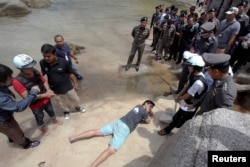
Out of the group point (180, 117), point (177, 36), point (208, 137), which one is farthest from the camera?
point (177, 36)

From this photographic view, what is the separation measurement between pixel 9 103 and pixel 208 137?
2.83 meters

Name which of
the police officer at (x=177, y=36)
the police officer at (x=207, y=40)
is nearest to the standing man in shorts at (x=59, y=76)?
the police officer at (x=207, y=40)

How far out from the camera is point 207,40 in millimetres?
5180

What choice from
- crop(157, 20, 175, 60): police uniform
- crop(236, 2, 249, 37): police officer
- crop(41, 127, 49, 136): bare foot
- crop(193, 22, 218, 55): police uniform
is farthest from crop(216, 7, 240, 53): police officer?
crop(41, 127, 49, 136): bare foot

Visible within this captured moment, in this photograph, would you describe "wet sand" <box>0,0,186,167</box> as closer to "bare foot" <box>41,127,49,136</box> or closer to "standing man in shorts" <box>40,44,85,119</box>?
"bare foot" <box>41,127,49,136</box>

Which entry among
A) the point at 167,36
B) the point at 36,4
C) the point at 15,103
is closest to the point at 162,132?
the point at 15,103

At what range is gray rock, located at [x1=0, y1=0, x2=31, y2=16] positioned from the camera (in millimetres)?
14422

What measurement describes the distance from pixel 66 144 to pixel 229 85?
319 centimetres

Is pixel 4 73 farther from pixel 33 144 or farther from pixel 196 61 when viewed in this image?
pixel 196 61

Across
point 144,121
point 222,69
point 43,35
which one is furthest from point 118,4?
point 222,69

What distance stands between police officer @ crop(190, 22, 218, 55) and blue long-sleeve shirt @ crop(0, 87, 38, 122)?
13.0 ft

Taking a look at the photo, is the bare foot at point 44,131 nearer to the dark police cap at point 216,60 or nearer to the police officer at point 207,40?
the dark police cap at point 216,60

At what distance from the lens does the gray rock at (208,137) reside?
1875 mm

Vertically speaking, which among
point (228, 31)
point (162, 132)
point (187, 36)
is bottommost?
point (162, 132)
